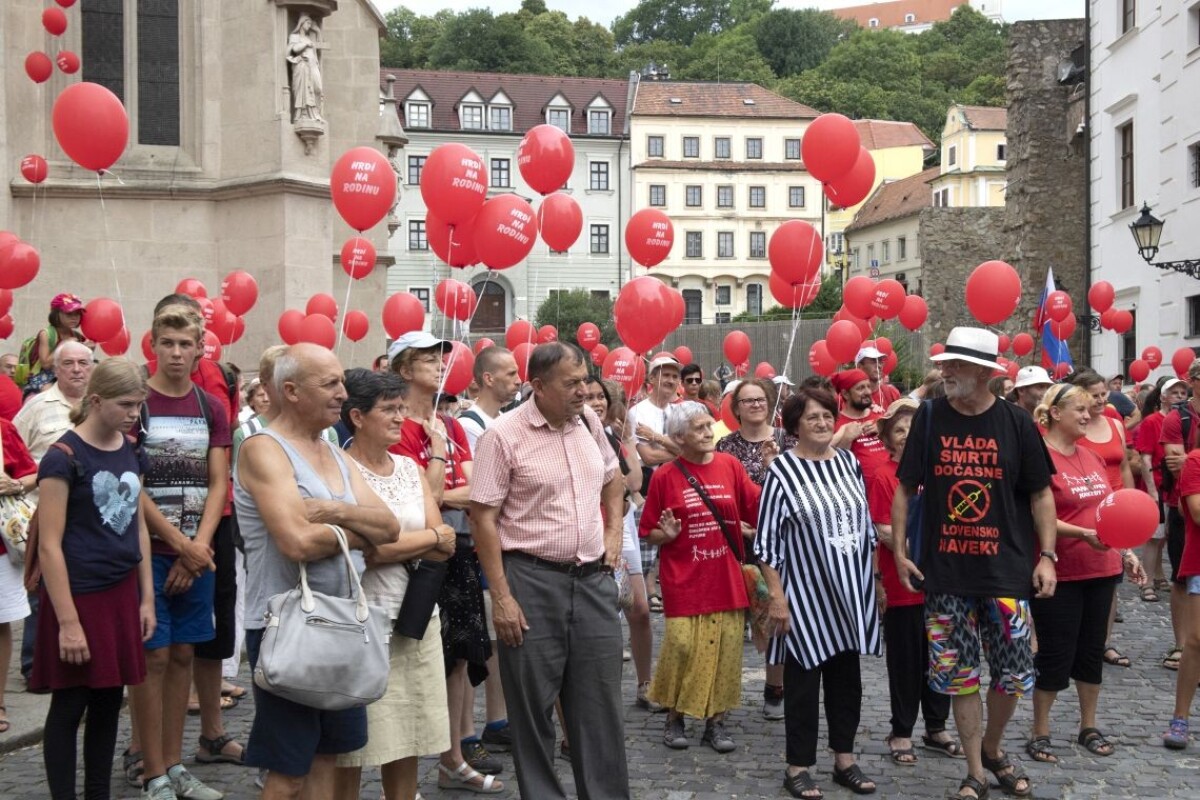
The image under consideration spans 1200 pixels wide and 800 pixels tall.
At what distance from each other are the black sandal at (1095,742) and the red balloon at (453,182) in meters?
5.07

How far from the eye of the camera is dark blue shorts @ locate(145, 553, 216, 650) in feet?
18.4

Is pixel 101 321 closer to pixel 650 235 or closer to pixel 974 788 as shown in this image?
pixel 650 235

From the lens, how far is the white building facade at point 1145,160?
2177 cm

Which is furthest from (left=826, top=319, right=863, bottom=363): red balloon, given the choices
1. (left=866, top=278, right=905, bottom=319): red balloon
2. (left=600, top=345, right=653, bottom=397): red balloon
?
(left=600, top=345, right=653, bottom=397): red balloon

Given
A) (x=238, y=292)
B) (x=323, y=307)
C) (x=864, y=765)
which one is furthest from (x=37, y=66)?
(x=864, y=765)

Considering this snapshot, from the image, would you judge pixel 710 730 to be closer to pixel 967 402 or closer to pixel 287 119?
pixel 967 402

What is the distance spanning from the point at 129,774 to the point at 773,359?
43.1 m

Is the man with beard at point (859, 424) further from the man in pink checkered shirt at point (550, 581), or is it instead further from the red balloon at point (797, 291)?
the man in pink checkered shirt at point (550, 581)

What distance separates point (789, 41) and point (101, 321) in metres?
96.6

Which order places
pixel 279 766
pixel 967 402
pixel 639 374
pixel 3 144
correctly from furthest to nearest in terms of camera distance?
pixel 3 144 → pixel 639 374 → pixel 967 402 → pixel 279 766

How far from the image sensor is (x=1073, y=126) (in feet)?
99.7

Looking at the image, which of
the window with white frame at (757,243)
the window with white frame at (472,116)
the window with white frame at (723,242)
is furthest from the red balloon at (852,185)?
the window with white frame at (757,243)

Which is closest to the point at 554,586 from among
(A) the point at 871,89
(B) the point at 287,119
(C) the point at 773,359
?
(B) the point at 287,119

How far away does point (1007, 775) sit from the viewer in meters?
5.96
